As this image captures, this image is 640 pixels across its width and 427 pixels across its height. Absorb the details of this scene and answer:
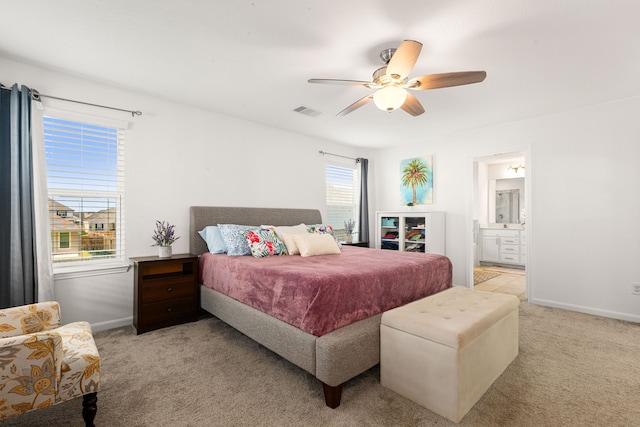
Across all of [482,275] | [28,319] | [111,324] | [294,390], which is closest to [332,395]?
[294,390]

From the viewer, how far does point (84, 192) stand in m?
3.01

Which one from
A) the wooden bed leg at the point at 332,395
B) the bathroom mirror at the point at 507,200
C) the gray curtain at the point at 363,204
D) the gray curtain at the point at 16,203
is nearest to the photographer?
the wooden bed leg at the point at 332,395

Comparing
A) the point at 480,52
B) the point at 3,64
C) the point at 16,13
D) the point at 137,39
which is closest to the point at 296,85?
the point at 137,39

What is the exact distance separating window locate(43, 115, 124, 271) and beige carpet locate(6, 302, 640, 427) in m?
0.90

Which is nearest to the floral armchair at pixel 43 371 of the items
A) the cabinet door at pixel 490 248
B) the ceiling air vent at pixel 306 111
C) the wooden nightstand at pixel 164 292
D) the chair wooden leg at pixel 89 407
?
the chair wooden leg at pixel 89 407

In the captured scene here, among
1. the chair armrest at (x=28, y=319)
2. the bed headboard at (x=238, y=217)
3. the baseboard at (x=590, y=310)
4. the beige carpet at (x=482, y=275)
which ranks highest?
the bed headboard at (x=238, y=217)

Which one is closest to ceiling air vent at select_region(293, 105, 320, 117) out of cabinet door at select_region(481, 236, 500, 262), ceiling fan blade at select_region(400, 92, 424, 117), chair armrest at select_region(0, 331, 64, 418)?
ceiling fan blade at select_region(400, 92, 424, 117)

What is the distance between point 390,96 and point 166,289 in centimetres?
285

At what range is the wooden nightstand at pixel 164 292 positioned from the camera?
9.66 ft

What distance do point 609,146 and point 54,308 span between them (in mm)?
5567

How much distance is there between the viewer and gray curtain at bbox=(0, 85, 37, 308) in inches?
97.4

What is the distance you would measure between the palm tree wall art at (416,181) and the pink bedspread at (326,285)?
7.80 ft

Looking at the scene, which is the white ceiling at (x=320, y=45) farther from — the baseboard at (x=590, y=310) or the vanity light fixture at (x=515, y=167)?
the vanity light fixture at (x=515, y=167)

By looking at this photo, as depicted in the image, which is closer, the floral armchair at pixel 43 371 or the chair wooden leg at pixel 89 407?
the floral armchair at pixel 43 371
